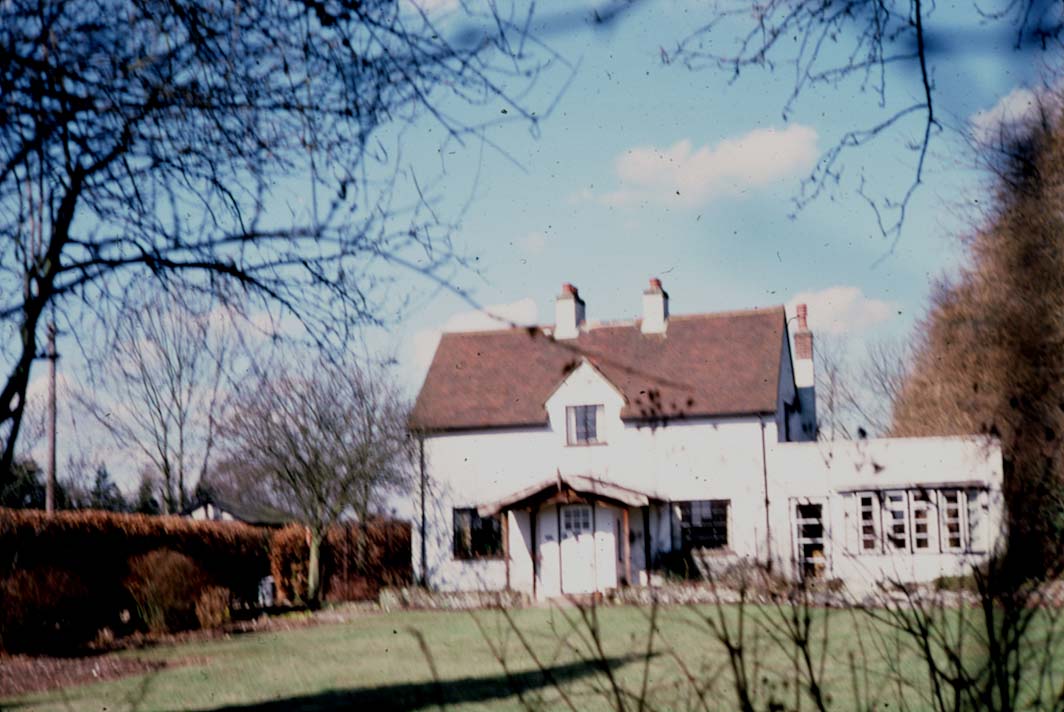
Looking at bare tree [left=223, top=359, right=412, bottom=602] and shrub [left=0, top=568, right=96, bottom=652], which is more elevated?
bare tree [left=223, top=359, right=412, bottom=602]

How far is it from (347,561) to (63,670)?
14.6m

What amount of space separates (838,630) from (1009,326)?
4.74 meters

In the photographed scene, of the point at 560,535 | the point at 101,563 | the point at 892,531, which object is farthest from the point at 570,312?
the point at 892,531

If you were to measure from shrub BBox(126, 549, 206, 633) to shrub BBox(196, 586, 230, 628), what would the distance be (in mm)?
139

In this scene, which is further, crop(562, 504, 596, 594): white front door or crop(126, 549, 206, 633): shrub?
crop(562, 504, 596, 594): white front door

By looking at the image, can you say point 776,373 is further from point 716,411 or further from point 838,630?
point 838,630

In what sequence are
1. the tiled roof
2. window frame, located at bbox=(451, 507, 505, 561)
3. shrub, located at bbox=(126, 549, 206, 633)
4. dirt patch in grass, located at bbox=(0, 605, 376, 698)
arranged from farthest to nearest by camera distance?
window frame, located at bbox=(451, 507, 505, 561) → the tiled roof → shrub, located at bbox=(126, 549, 206, 633) → dirt patch in grass, located at bbox=(0, 605, 376, 698)

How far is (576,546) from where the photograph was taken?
86.7ft

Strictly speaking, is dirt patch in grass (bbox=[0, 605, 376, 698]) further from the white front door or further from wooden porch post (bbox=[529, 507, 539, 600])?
the white front door

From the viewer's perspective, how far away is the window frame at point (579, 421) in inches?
1056

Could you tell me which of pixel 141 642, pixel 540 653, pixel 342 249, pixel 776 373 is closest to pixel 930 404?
pixel 776 373

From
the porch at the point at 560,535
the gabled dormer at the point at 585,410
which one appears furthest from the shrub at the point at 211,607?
the gabled dormer at the point at 585,410

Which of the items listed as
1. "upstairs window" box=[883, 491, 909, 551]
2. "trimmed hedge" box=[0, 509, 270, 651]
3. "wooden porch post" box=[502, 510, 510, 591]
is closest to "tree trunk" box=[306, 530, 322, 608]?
"trimmed hedge" box=[0, 509, 270, 651]

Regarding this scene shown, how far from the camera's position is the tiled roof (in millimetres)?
25977
